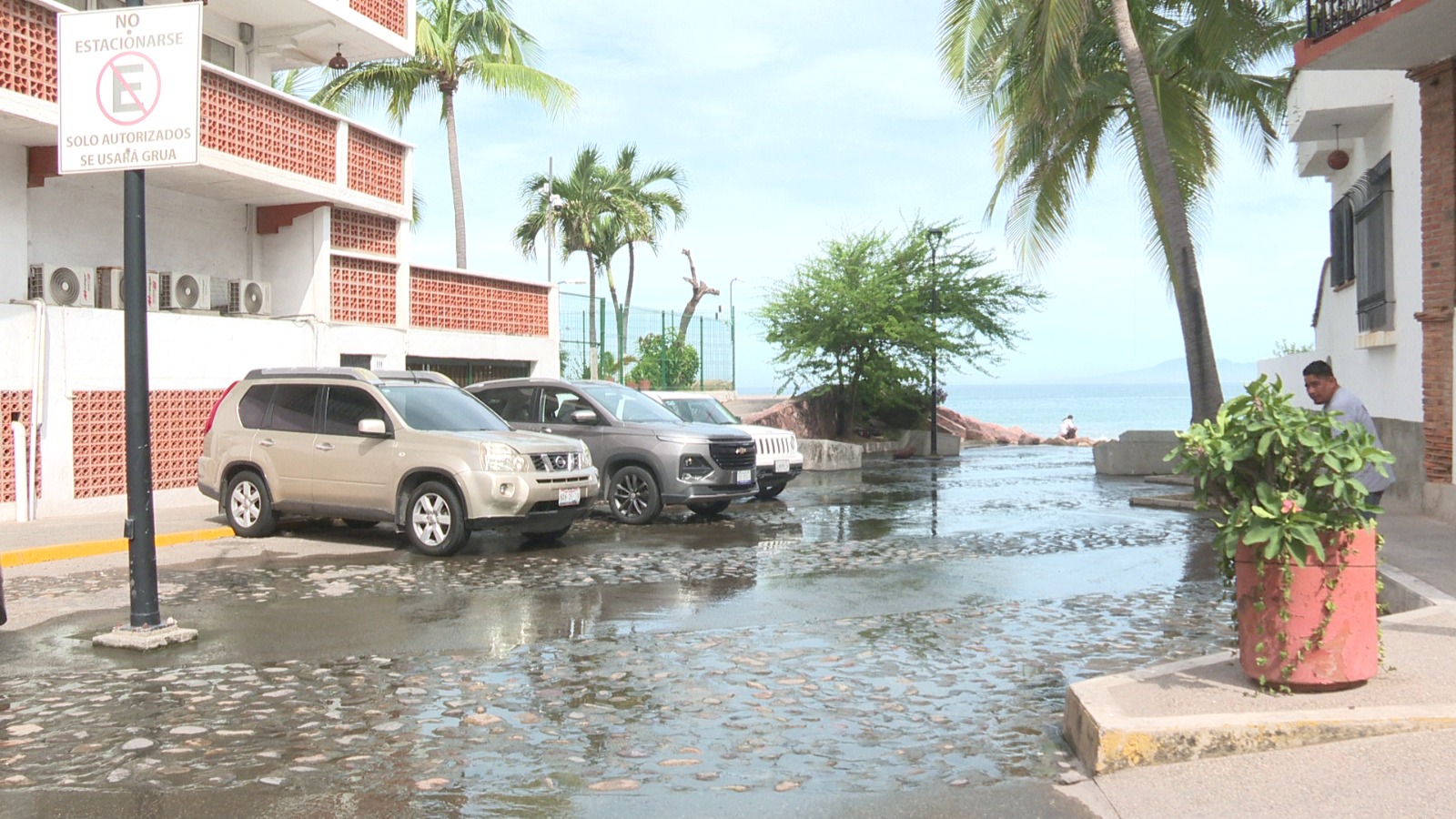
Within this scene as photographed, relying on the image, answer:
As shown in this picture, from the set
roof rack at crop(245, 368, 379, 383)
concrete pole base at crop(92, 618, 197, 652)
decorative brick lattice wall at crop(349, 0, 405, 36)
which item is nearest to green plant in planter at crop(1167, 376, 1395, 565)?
concrete pole base at crop(92, 618, 197, 652)

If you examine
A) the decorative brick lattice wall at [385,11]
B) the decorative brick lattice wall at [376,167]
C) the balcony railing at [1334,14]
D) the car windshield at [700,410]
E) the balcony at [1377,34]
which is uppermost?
the decorative brick lattice wall at [385,11]

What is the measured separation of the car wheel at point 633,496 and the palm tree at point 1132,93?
8.45m

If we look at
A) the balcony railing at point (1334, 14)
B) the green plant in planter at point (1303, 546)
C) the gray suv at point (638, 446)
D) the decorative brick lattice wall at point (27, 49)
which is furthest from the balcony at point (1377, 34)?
the decorative brick lattice wall at point (27, 49)

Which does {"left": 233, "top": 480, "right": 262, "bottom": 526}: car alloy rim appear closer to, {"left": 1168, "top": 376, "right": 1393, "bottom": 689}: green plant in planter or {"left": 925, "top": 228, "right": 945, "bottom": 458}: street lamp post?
{"left": 1168, "top": 376, "right": 1393, "bottom": 689}: green plant in planter

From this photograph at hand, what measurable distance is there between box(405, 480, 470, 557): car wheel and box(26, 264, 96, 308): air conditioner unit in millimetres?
6821

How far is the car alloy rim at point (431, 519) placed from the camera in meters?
12.8

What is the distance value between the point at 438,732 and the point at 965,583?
5886 millimetres

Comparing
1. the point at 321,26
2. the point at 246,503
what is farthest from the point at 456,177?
the point at 246,503

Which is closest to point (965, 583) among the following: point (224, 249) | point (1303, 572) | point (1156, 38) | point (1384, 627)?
point (1384, 627)

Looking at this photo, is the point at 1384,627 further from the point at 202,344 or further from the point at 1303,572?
the point at 202,344

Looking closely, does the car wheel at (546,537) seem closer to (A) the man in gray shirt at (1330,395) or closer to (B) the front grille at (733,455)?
(B) the front grille at (733,455)

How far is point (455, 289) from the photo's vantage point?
80.5 feet

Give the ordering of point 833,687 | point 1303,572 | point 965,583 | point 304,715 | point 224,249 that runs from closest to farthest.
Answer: point 1303,572 < point 304,715 < point 833,687 < point 965,583 < point 224,249

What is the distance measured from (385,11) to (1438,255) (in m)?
17.6
